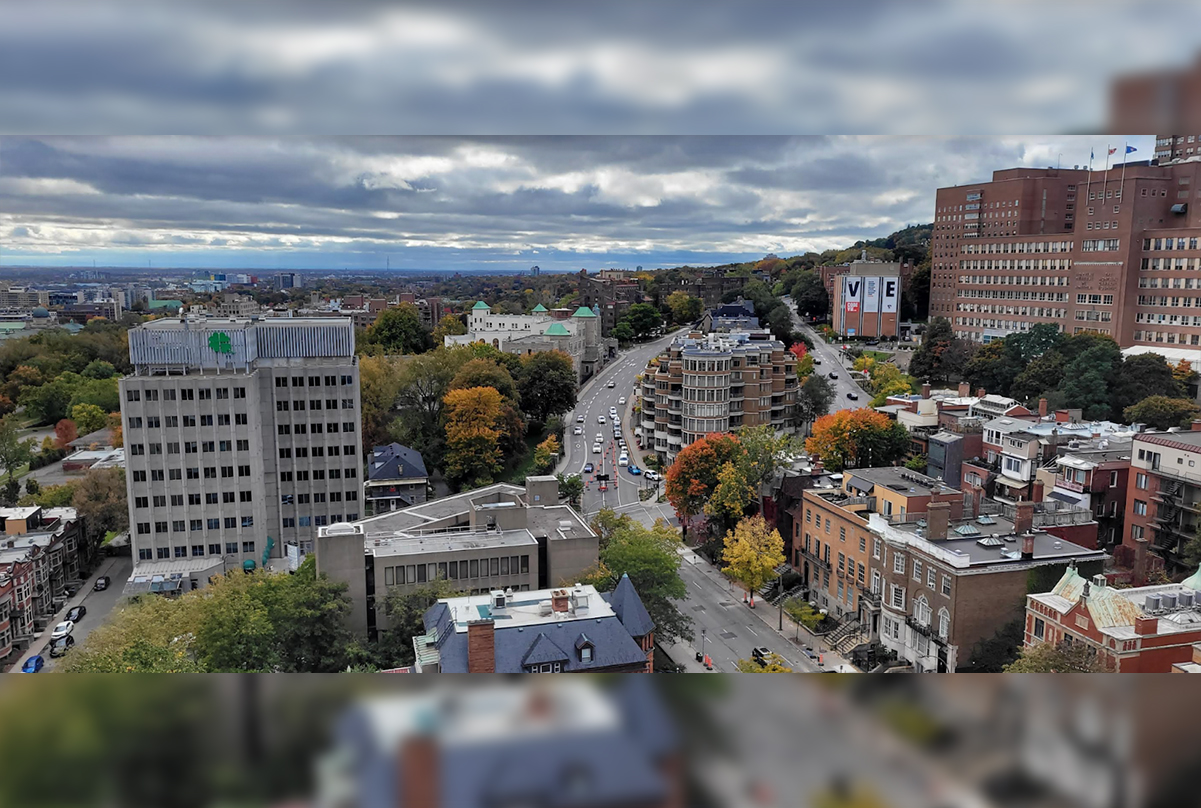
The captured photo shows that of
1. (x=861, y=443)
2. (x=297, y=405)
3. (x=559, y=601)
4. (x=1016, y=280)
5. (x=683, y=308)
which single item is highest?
(x=1016, y=280)

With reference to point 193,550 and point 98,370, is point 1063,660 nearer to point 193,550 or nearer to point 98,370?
point 193,550

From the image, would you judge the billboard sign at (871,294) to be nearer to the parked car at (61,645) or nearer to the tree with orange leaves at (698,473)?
the tree with orange leaves at (698,473)

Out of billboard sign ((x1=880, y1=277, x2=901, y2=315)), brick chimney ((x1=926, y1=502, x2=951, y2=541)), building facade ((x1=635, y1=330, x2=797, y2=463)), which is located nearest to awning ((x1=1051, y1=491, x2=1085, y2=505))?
brick chimney ((x1=926, y1=502, x2=951, y2=541))

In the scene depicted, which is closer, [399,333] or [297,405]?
[297,405]

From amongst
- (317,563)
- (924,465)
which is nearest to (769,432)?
(924,465)

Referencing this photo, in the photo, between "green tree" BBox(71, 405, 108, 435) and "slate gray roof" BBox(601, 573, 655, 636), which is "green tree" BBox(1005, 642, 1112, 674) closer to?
"slate gray roof" BBox(601, 573, 655, 636)

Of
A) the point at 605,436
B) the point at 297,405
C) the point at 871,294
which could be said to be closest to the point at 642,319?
the point at 871,294

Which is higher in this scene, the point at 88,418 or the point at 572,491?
the point at 88,418
